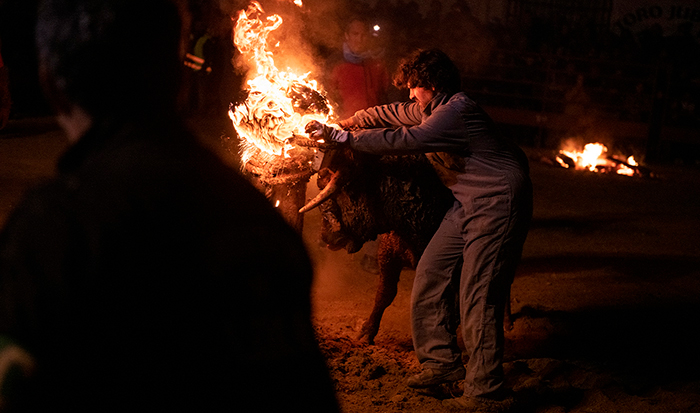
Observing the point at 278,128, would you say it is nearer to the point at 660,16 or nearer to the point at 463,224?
the point at 463,224

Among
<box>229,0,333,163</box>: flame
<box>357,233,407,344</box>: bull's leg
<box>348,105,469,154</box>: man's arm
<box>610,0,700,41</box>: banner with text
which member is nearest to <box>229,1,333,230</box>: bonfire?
<box>229,0,333,163</box>: flame

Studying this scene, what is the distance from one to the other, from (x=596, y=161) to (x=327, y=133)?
10906 mm

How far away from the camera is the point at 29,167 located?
936 cm

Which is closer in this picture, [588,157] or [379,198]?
[379,198]

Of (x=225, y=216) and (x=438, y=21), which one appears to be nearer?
(x=225, y=216)

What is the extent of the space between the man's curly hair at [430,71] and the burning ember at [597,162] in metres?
9.81

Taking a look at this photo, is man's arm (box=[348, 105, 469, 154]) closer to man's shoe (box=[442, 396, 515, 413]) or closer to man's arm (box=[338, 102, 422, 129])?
man's arm (box=[338, 102, 422, 129])

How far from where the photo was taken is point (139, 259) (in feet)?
4.05

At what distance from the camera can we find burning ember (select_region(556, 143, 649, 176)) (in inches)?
516

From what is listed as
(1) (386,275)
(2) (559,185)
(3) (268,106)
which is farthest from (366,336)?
(2) (559,185)

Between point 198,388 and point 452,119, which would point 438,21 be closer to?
point 452,119

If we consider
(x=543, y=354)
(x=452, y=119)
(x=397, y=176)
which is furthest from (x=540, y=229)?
(x=452, y=119)

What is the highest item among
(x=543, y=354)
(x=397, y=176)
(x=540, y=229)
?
(x=397, y=176)

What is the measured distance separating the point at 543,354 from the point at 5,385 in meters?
4.67
